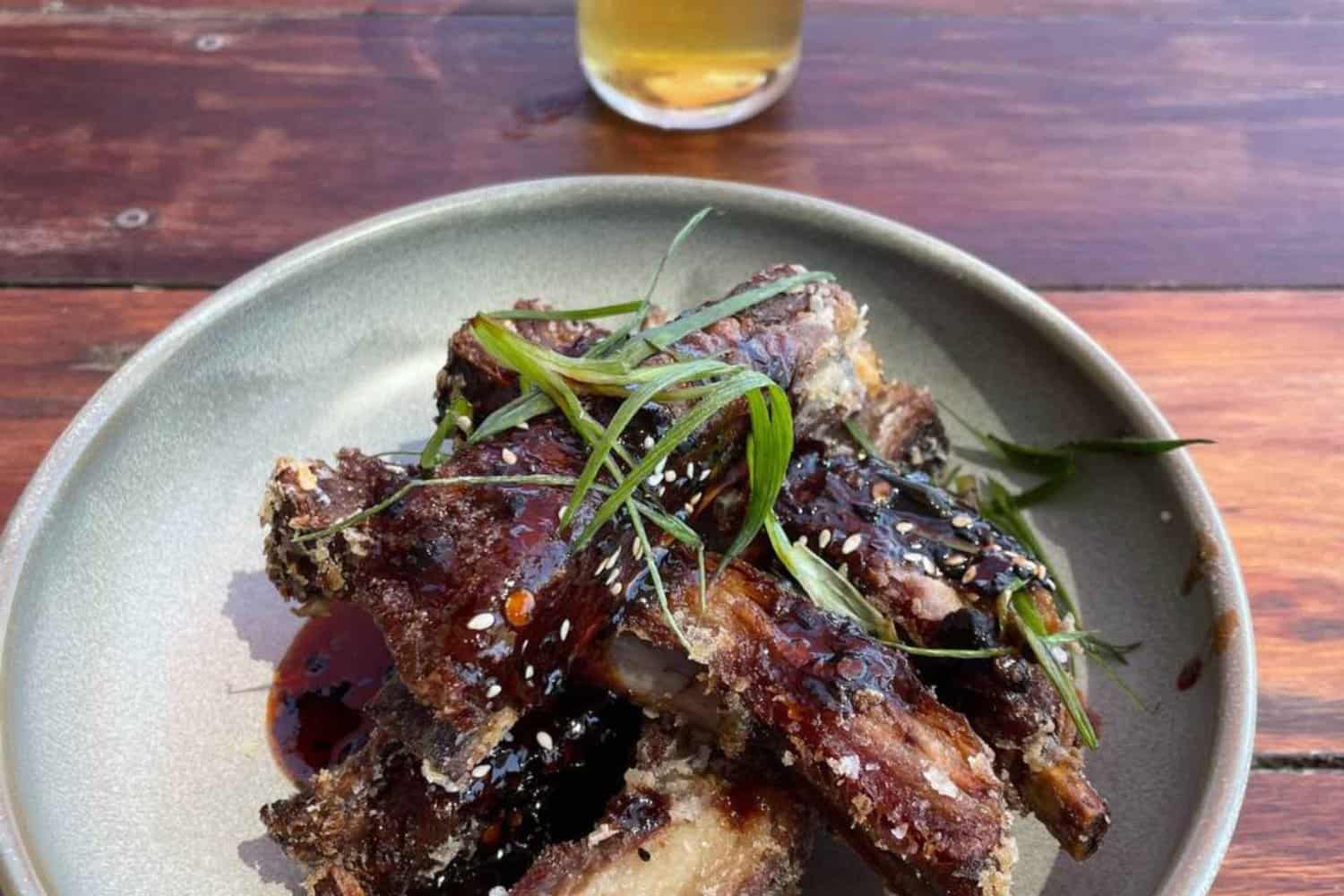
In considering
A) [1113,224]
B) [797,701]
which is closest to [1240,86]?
[1113,224]

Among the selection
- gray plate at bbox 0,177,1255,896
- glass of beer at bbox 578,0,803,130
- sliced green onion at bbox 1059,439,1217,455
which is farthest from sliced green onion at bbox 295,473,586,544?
glass of beer at bbox 578,0,803,130

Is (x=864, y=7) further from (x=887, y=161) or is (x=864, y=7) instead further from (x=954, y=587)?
(x=954, y=587)

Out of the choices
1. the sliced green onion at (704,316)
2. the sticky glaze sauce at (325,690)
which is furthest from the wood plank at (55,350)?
the sliced green onion at (704,316)

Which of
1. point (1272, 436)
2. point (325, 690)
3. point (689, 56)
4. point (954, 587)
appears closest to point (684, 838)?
point (954, 587)

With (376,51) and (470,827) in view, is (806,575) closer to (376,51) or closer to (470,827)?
(470,827)

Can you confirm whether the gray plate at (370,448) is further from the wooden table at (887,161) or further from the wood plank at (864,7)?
the wood plank at (864,7)
